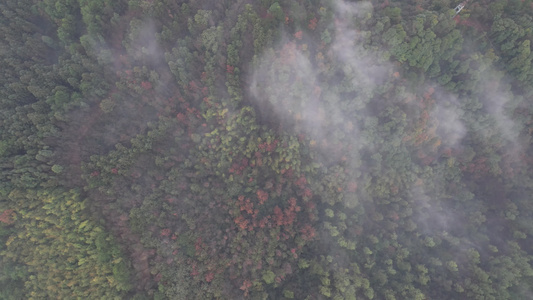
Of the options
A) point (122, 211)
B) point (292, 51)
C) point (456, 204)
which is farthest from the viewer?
point (456, 204)

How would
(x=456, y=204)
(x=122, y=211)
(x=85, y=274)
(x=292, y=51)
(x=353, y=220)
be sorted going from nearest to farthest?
1. (x=85, y=274)
2. (x=122, y=211)
3. (x=292, y=51)
4. (x=353, y=220)
5. (x=456, y=204)

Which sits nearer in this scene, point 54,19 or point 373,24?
point 373,24

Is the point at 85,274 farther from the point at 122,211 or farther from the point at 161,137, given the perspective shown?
the point at 161,137

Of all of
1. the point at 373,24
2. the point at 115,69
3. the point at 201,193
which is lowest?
the point at 201,193

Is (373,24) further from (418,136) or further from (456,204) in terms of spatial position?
(456,204)

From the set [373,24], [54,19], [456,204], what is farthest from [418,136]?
[54,19]

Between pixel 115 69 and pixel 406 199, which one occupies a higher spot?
pixel 406 199
